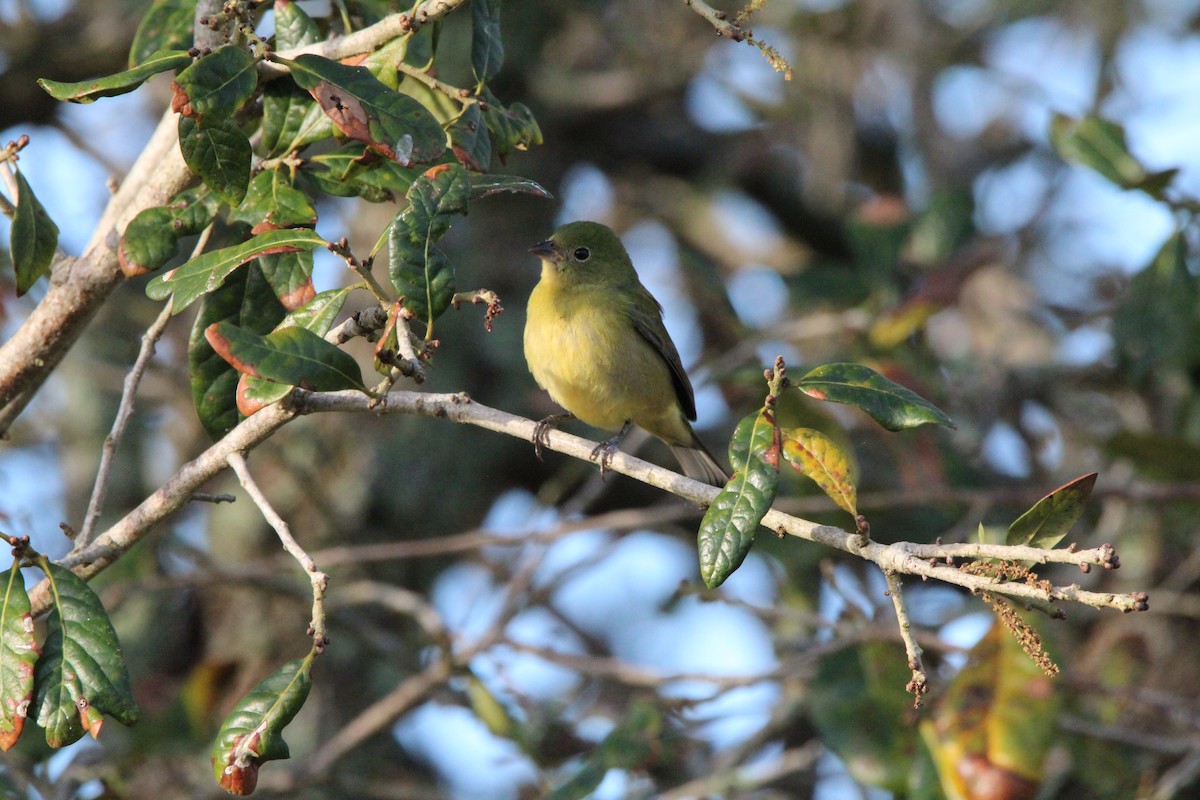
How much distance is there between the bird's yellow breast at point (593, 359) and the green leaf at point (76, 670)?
2.30 metres

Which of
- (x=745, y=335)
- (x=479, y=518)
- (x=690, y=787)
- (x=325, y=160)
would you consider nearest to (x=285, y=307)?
(x=325, y=160)

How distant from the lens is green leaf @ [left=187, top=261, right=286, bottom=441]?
2809mm

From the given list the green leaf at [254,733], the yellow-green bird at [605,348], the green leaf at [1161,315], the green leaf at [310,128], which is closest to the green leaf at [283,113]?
the green leaf at [310,128]

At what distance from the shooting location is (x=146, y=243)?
2.57 meters

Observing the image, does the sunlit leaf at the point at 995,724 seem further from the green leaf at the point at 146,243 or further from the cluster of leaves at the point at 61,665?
the green leaf at the point at 146,243

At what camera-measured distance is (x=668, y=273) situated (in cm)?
884

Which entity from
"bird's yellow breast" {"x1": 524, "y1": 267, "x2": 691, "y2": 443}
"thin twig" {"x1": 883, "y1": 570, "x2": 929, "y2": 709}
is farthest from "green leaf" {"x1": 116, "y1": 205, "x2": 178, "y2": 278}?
"bird's yellow breast" {"x1": 524, "y1": 267, "x2": 691, "y2": 443}

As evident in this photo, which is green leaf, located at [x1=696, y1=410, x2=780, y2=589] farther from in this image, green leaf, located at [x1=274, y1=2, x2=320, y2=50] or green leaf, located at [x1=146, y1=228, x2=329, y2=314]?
green leaf, located at [x1=274, y1=2, x2=320, y2=50]

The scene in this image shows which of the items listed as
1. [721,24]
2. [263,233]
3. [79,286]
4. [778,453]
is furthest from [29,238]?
[778,453]

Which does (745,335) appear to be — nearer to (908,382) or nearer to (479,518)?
(908,382)

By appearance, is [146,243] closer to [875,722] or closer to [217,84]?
[217,84]

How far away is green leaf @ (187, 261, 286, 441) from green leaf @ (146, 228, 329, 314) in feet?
1.17

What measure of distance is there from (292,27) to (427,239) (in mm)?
898

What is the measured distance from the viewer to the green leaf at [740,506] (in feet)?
7.07
